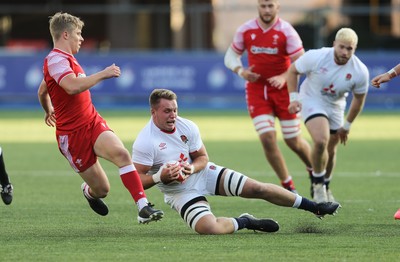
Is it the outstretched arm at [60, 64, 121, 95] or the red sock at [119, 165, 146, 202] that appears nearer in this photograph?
the outstretched arm at [60, 64, 121, 95]

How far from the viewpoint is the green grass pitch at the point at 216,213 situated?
8461 millimetres

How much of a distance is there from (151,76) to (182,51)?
318 cm

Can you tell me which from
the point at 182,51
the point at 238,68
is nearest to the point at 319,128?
the point at 238,68

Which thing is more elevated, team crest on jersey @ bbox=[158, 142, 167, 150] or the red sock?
team crest on jersey @ bbox=[158, 142, 167, 150]

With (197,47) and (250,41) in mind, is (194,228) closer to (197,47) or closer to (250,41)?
(250,41)

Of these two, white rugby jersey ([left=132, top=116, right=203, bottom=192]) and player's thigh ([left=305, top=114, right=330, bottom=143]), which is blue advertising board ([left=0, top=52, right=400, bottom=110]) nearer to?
player's thigh ([left=305, top=114, right=330, bottom=143])

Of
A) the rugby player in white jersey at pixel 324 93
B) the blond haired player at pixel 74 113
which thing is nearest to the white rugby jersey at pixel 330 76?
the rugby player in white jersey at pixel 324 93

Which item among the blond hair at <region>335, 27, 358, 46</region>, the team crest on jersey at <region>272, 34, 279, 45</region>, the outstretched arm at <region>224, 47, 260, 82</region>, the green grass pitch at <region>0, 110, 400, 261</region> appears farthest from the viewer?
the team crest on jersey at <region>272, 34, 279, 45</region>

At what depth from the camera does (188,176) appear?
9602 mm

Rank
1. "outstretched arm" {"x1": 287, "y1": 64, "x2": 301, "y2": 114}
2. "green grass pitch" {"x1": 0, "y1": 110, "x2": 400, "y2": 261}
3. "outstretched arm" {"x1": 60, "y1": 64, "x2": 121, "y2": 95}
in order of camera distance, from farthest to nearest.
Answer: "outstretched arm" {"x1": 287, "y1": 64, "x2": 301, "y2": 114} < "outstretched arm" {"x1": 60, "y1": 64, "x2": 121, "y2": 95} < "green grass pitch" {"x1": 0, "y1": 110, "x2": 400, "y2": 261}

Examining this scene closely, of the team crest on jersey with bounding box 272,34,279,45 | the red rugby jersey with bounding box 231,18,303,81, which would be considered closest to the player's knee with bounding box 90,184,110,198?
the red rugby jersey with bounding box 231,18,303,81

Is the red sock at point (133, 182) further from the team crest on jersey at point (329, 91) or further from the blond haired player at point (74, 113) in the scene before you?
the team crest on jersey at point (329, 91)

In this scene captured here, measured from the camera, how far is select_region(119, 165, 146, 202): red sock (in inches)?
371

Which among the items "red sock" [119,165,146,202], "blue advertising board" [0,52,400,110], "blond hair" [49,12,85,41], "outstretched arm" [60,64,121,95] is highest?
"blond hair" [49,12,85,41]
